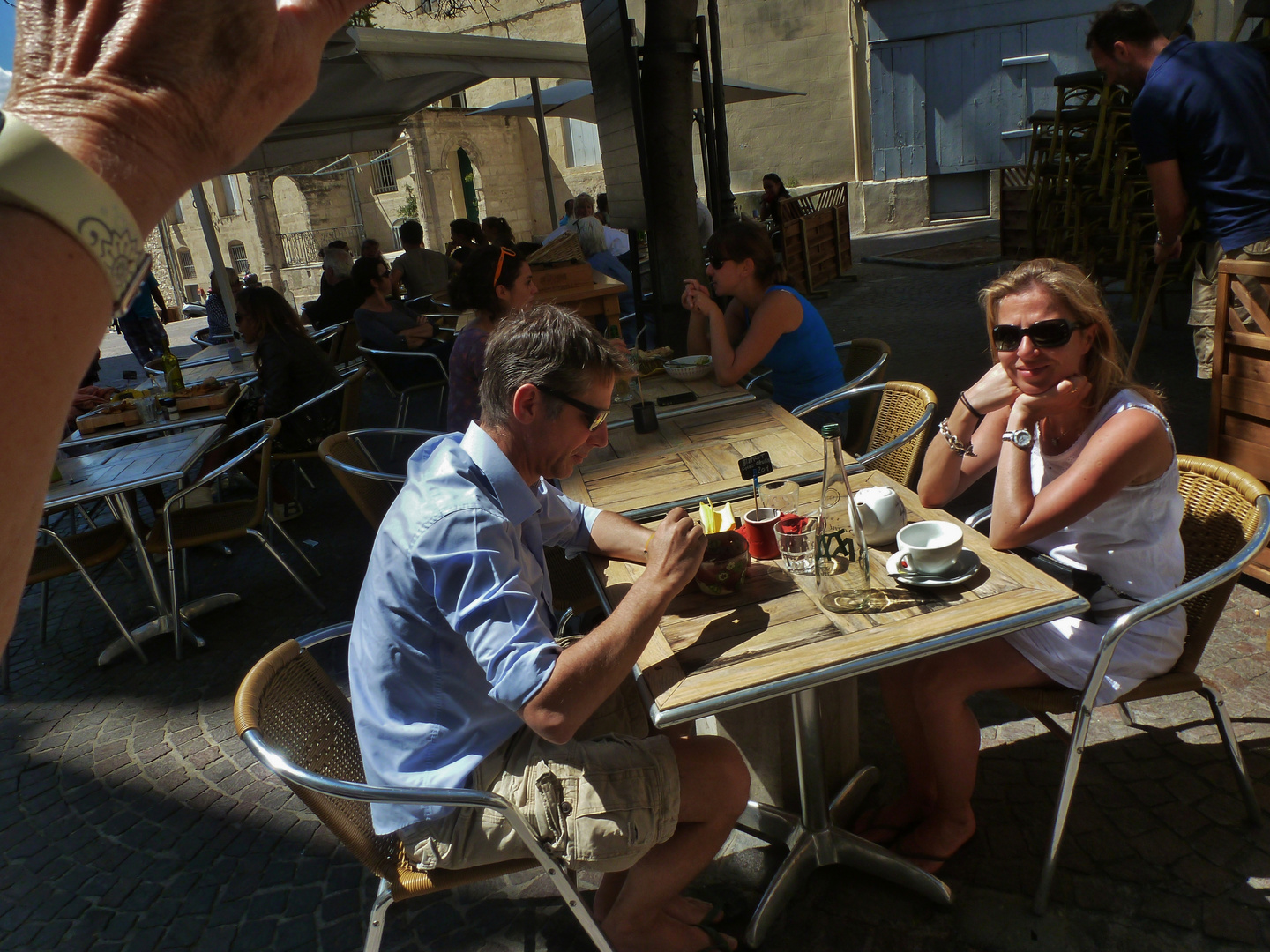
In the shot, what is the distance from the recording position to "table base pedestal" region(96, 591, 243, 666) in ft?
13.6

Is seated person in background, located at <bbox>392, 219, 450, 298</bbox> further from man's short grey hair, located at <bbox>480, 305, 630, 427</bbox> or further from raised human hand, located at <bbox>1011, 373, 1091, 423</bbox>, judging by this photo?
raised human hand, located at <bbox>1011, 373, 1091, 423</bbox>

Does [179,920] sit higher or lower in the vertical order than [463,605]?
lower

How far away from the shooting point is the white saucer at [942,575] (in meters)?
1.87

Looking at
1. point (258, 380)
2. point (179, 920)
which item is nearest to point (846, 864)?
point (179, 920)

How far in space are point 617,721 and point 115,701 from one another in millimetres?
2749

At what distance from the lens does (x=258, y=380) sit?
18.0ft

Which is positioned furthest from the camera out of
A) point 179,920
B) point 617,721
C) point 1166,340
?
point 1166,340

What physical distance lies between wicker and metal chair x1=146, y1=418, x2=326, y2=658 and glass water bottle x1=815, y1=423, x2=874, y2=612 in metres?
2.95

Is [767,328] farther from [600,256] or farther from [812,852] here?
[600,256]

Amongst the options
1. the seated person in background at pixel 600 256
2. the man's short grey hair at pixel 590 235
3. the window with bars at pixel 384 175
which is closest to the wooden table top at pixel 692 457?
the seated person in background at pixel 600 256

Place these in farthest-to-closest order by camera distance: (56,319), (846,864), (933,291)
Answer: (933,291)
(846,864)
(56,319)

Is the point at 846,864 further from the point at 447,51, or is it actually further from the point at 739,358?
the point at 447,51

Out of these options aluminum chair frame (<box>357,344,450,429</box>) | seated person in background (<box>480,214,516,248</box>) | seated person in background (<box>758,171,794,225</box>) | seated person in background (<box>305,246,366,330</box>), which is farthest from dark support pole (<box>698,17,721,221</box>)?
seated person in background (<box>758,171,794,225</box>)

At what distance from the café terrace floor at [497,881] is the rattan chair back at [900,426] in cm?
81
